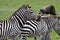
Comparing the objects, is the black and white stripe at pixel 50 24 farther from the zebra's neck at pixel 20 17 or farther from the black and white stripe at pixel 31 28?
the zebra's neck at pixel 20 17

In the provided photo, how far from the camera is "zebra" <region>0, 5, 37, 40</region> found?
12.1m

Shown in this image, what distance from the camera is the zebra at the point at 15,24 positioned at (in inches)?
477

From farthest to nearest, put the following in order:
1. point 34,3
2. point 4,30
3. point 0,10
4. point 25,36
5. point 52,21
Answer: point 34,3 → point 0,10 → point 52,21 → point 25,36 → point 4,30

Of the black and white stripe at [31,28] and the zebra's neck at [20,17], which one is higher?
the zebra's neck at [20,17]

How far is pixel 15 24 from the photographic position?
1227 cm

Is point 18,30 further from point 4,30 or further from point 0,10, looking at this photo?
point 0,10

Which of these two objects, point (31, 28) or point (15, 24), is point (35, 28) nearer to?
point (31, 28)

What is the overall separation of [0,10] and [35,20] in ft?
46.7

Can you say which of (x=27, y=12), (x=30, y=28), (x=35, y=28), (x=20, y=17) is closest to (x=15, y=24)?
(x=20, y=17)

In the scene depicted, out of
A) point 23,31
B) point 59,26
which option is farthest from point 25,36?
point 59,26

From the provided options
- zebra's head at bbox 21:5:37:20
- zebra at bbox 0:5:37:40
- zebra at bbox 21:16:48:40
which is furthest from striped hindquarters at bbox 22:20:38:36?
zebra's head at bbox 21:5:37:20

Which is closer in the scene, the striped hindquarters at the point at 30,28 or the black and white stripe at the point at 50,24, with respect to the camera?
the striped hindquarters at the point at 30,28

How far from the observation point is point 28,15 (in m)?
12.6

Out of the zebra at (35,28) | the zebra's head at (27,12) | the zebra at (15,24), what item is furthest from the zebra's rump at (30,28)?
the zebra's head at (27,12)
